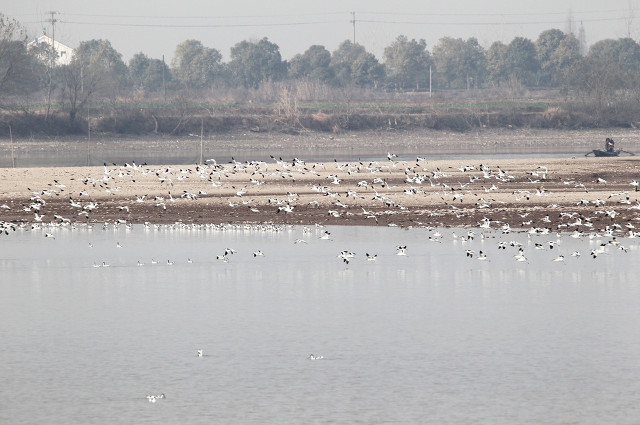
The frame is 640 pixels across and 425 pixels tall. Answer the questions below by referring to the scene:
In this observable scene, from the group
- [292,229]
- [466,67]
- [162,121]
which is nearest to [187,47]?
[466,67]

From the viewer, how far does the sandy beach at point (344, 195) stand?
28062 millimetres

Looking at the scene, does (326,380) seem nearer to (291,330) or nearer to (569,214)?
(291,330)

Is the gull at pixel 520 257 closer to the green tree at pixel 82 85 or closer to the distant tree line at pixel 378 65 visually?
the green tree at pixel 82 85

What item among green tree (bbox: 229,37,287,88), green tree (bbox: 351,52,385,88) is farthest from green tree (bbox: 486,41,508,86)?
green tree (bbox: 229,37,287,88)

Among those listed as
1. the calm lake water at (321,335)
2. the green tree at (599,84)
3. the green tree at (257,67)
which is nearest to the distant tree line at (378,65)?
the green tree at (257,67)

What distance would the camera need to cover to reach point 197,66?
15375cm

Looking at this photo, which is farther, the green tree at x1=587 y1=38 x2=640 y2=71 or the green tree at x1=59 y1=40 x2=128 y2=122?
the green tree at x1=587 y1=38 x2=640 y2=71

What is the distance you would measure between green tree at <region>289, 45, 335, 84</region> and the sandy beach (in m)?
103

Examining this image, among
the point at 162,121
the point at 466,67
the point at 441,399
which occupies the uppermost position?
the point at 466,67

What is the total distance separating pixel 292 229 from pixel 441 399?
15728 millimetres

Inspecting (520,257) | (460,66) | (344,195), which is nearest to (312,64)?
(460,66)

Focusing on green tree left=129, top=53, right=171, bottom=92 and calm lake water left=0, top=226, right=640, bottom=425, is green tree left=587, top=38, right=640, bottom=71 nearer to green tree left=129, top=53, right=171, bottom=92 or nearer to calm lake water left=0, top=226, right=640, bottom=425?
green tree left=129, top=53, right=171, bottom=92

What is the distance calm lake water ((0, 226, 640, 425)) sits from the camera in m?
10.8

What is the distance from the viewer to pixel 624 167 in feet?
137
